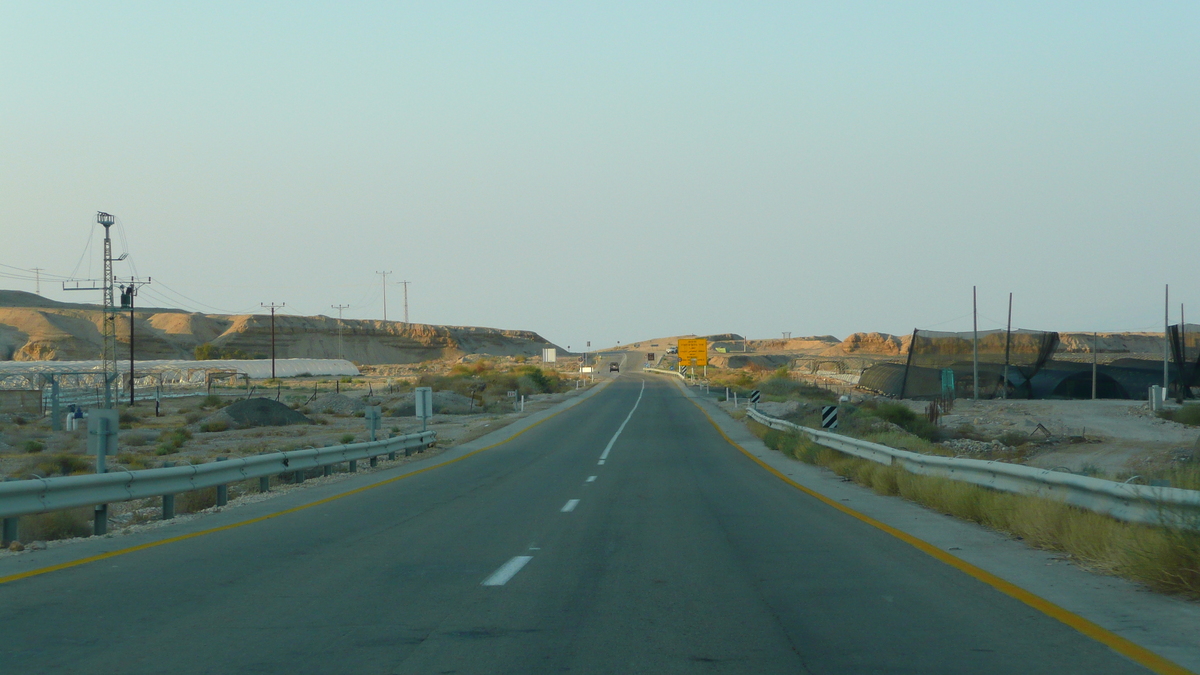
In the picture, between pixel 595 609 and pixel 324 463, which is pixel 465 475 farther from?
pixel 595 609

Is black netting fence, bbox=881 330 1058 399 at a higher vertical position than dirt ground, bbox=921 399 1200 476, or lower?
higher

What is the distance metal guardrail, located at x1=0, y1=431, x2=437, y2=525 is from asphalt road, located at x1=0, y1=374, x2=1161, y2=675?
5.05 ft

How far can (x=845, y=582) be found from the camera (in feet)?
25.8

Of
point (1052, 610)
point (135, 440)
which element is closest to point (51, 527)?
point (1052, 610)

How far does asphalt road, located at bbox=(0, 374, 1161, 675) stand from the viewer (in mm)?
5500

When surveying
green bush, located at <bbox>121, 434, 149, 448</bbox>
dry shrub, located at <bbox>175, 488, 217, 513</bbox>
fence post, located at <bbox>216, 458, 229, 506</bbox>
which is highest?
fence post, located at <bbox>216, 458, 229, 506</bbox>

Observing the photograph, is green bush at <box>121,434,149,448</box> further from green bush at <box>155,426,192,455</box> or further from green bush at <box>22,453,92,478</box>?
green bush at <box>22,453,92,478</box>

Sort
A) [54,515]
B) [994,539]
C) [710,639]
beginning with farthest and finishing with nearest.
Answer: [54,515] → [994,539] → [710,639]

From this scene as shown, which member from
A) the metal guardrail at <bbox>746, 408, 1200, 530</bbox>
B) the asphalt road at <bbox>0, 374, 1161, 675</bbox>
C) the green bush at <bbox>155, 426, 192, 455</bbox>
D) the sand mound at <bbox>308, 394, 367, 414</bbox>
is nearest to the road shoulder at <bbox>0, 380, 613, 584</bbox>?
the asphalt road at <bbox>0, 374, 1161, 675</bbox>

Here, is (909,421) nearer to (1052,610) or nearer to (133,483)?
(133,483)

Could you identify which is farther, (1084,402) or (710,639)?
(1084,402)

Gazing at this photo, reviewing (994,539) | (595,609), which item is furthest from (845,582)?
(994,539)

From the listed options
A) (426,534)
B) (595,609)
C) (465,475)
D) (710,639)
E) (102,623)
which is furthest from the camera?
(465,475)

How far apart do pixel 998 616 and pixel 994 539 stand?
13.4 feet
